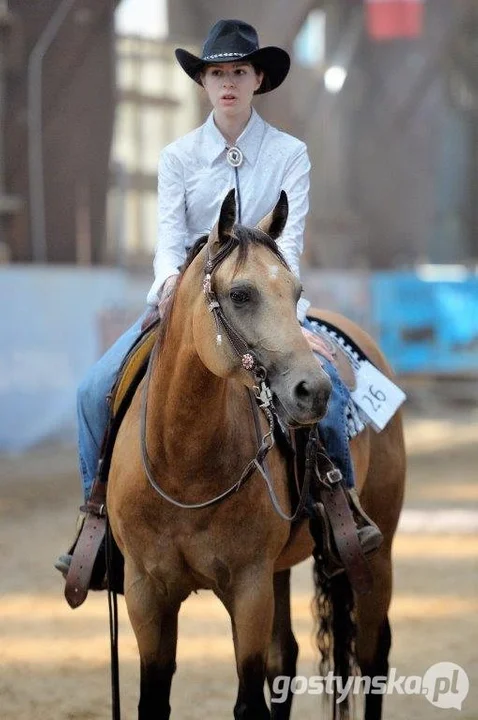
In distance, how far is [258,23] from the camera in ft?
55.7

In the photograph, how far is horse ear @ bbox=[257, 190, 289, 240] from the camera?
397 cm

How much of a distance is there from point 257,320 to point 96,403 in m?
1.09

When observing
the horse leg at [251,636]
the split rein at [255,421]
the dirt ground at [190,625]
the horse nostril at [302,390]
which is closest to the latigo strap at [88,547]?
the split rein at [255,421]

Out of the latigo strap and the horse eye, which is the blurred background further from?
the horse eye

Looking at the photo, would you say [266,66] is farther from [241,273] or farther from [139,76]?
[139,76]

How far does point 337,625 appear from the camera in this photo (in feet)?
17.3

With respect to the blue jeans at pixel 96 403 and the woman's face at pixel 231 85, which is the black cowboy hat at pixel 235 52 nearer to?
the woman's face at pixel 231 85

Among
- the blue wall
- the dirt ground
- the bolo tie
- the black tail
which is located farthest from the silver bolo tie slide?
the blue wall

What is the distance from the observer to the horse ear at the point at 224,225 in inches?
150

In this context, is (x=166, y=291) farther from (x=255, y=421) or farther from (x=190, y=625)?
(x=190, y=625)

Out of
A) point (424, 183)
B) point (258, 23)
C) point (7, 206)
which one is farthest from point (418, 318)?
point (424, 183)

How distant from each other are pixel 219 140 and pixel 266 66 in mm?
292

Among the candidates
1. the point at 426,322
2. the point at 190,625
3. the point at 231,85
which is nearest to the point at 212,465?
the point at 231,85

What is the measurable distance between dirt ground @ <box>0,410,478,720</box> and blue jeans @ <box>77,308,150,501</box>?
121cm
